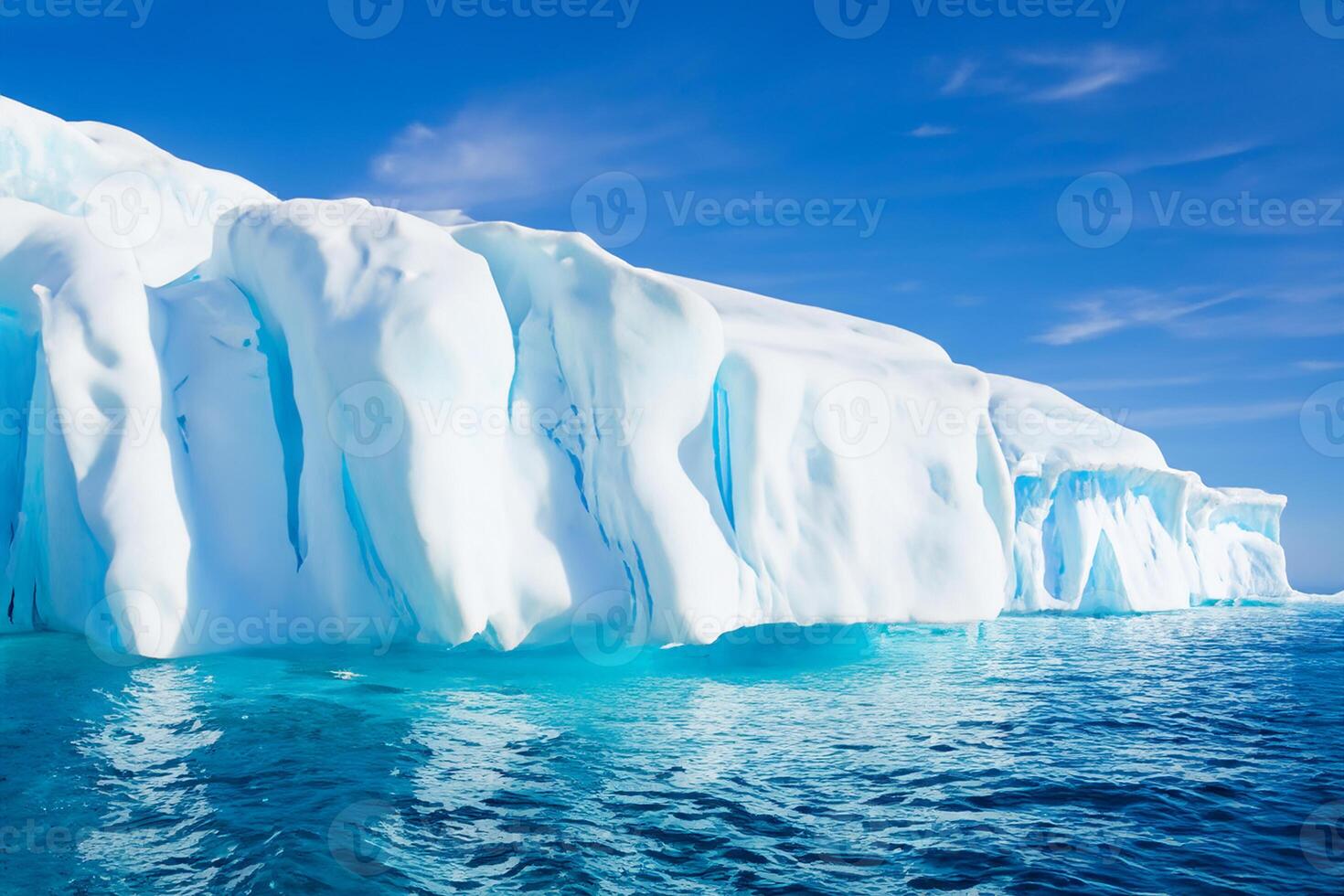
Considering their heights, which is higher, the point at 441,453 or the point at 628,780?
the point at 441,453

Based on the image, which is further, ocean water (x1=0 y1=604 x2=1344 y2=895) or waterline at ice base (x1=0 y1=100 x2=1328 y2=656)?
waterline at ice base (x1=0 y1=100 x2=1328 y2=656)

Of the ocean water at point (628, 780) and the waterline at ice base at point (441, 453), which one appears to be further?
the waterline at ice base at point (441, 453)

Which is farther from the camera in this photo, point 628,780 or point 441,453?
point 441,453

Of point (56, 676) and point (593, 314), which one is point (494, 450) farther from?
point (56, 676)

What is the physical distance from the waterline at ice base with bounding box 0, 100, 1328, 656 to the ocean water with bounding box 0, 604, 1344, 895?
85 centimetres

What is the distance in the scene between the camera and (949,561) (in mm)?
11664

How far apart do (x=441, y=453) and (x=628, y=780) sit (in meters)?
4.27

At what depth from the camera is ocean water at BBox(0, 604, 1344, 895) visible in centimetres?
491

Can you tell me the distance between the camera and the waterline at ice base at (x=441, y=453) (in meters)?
9.62

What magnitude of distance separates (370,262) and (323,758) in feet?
18.6

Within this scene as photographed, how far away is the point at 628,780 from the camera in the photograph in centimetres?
645

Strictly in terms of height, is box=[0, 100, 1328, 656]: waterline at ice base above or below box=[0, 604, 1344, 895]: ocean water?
above

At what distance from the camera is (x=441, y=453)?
943 centimetres

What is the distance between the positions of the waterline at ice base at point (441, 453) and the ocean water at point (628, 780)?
0.85 m
